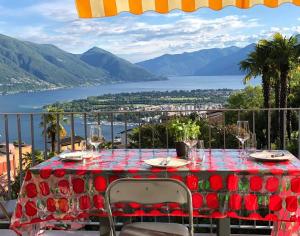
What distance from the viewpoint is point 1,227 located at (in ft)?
12.8

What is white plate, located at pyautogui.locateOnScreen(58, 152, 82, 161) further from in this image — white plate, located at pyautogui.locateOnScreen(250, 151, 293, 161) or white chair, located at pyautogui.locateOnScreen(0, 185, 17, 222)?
white plate, located at pyautogui.locateOnScreen(250, 151, 293, 161)

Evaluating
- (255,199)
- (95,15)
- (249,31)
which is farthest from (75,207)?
(249,31)

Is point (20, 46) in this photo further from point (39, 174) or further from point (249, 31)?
point (39, 174)

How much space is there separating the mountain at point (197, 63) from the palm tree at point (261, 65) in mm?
108463

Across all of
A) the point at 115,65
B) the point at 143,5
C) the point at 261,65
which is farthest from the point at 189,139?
the point at 115,65

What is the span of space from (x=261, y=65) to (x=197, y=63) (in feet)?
448

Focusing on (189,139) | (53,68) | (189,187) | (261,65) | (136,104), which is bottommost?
(189,187)

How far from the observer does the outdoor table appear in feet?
8.07

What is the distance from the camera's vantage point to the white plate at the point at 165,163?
101 inches

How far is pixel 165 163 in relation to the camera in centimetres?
262

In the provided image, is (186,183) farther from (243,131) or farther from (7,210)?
(7,210)

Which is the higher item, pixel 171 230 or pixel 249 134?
pixel 249 134

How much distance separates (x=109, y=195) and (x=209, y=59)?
17091 centimetres

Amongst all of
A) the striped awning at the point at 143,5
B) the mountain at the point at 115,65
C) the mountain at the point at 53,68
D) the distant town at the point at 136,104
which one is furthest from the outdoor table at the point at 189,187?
the mountain at the point at 115,65
